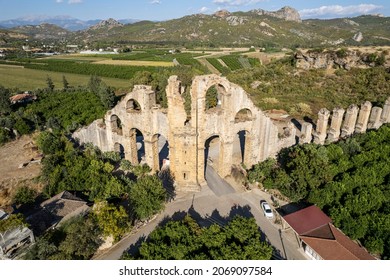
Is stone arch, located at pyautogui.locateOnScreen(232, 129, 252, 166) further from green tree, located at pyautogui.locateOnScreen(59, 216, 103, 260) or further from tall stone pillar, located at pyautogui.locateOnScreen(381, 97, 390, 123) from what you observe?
tall stone pillar, located at pyautogui.locateOnScreen(381, 97, 390, 123)

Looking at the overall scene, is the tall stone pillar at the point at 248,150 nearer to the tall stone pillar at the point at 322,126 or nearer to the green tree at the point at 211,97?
the tall stone pillar at the point at 322,126

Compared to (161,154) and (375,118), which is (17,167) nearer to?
(161,154)

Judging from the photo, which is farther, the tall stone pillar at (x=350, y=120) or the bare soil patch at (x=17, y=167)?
the tall stone pillar at (x=350, y=120)

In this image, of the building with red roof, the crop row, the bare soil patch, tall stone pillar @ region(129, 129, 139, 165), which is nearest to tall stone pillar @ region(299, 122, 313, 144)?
the building with red roof

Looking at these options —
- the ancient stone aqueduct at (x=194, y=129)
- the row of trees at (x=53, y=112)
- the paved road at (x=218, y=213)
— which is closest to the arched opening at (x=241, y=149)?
the ancient stone aqueduct at (x=194, y=129)

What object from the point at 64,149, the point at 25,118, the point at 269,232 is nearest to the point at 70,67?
the point at 25,118

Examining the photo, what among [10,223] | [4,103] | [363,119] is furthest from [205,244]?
[4,103]

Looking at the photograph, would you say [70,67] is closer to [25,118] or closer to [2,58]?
[2,58]
